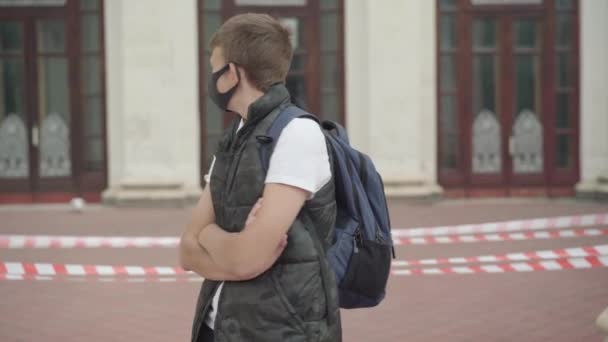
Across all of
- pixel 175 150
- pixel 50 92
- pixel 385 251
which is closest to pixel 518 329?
pixel 385 251

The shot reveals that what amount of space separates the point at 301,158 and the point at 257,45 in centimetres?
30

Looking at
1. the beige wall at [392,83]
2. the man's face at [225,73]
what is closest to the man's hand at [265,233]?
the man's face at [225,73]

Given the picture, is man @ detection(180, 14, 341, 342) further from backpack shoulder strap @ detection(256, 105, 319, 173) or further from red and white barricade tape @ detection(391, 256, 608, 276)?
red and white barricade tape @ detection(391, 256, 608, 276)

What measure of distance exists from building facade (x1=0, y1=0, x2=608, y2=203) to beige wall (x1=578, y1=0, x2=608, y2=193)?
2 cm

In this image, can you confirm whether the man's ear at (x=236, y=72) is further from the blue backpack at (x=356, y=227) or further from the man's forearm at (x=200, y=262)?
the man's forearm at (x=200, y=262)

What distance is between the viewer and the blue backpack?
2756 millimetres

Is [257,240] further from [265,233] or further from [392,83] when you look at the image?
[392,83]

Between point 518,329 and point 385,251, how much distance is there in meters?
3.69

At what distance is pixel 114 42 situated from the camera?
14.4 metres

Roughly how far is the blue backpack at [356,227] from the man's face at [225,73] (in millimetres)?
160

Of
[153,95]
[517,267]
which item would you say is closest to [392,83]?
[153,95]

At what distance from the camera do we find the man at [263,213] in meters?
2.58

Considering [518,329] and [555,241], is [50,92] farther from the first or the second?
[518,329]

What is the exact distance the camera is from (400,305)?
708cm
